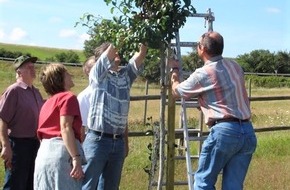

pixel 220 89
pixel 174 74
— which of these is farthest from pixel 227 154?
pixel 174 74

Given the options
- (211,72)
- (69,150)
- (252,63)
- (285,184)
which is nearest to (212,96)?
(211,72)

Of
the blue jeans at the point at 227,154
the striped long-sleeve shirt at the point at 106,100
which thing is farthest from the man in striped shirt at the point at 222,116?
the striped long-sleeve shirt at the point at 106,100

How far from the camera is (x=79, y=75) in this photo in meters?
40.5

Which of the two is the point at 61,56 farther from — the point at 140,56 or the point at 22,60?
the point at 140,56

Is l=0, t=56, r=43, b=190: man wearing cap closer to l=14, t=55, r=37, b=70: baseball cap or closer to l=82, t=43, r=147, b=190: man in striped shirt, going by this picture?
l=14, t=55, r=37, b=70: baseball cap

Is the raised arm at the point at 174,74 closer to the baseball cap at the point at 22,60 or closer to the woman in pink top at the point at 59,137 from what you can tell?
the woman in pink top at the point at 59,137

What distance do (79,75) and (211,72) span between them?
35.7 meters

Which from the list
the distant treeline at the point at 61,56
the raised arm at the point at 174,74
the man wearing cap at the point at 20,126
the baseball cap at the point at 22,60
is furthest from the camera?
the distant treeline at the point at 61,56

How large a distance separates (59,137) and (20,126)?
1240 mm

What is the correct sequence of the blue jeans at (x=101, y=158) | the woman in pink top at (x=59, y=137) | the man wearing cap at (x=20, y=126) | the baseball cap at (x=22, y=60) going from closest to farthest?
1. the woman in pink top at (x=59, y=137)
2. the blue jeans at (x=101, y=158)
3. the man wearing cap at (x=20, y=126)
4. the baseball cap at (x=22, y=60)

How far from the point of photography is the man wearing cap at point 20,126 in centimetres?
595

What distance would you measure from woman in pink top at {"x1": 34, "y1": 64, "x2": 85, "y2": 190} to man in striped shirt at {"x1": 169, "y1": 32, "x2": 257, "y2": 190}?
3.44ft

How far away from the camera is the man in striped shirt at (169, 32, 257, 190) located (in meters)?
5.08

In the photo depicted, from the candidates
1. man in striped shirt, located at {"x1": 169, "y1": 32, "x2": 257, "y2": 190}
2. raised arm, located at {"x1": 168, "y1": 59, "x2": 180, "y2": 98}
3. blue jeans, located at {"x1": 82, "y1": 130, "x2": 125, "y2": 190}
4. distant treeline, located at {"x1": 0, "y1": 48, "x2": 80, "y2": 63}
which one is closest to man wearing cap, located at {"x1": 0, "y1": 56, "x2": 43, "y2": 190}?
blue jeans, located at {"x1": 82, "y1": 130, "x2": 125, "y2": 190}
